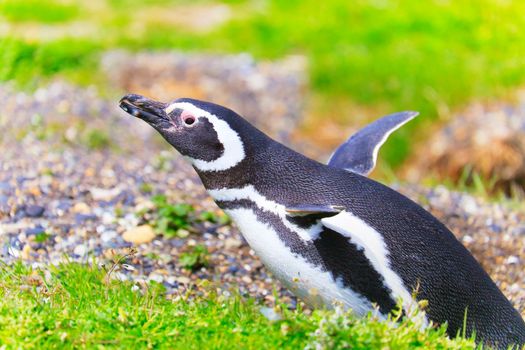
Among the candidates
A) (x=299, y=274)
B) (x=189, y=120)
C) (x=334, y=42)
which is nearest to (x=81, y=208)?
(x=189, y=120)

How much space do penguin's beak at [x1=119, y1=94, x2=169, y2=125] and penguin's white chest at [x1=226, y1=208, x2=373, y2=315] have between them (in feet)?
1.62

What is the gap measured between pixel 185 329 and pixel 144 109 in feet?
2.90

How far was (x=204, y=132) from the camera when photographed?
3.12 m

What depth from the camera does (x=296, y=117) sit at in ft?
26.2

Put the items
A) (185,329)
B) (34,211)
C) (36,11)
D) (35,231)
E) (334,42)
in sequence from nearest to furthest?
(185,329), (35,231), (34,211), (334,42), (36,11)

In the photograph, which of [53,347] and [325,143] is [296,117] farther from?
[53,347]

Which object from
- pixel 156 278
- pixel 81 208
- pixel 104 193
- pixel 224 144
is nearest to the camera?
pixel 224 144

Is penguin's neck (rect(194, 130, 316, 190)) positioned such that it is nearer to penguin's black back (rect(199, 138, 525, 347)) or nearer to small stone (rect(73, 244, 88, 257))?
penguin's black back (rect(199, 138, 525, 347))

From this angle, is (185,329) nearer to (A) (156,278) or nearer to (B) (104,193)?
(A) (156,278)


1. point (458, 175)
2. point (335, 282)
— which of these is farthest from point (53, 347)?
point (458, 175)

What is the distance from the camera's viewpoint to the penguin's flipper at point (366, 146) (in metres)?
3.54

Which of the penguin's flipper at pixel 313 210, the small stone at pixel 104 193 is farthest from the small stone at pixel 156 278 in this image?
the penguin's flipper at pixel 313 210

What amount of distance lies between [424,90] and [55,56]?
132 inches

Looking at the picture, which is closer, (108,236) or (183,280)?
(183,280)
